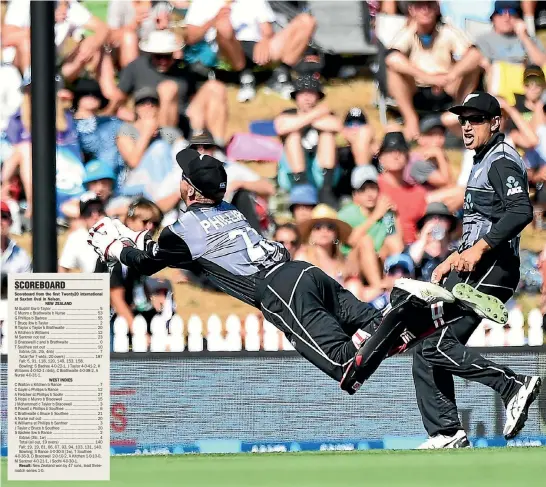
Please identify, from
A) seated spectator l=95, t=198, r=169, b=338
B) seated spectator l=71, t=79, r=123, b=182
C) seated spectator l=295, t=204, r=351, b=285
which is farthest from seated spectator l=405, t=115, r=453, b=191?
seated spectator l=71, t=79, r=123, b=182

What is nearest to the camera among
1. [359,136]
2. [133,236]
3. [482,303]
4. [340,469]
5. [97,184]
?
[482,303]

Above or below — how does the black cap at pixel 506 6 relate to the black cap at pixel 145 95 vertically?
above

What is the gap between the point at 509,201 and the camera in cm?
698

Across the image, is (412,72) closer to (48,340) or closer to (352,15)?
(352,15)

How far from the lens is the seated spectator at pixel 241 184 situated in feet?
33.8

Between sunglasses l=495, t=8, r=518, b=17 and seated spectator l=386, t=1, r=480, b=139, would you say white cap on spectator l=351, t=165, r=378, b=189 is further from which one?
sunglasses l=495, t=8, r=518, b=17

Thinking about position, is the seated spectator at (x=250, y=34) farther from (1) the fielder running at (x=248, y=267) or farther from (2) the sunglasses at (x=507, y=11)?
(1) the fielder running at (x=248, y=267)

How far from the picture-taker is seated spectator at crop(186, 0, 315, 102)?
1129 centimetres

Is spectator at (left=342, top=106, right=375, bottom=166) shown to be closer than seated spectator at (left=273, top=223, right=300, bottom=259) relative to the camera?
No

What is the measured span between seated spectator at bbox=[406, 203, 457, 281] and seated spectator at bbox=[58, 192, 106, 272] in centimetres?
245

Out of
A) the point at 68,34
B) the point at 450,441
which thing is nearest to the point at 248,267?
the point at 450,441

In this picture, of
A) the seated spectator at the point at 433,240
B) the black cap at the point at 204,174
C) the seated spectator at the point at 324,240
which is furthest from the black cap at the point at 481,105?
the seated spectator at the point at 324,240

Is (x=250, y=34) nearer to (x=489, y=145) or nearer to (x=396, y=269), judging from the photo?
(x=396, y=269)

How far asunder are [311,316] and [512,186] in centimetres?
132
